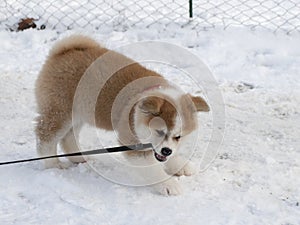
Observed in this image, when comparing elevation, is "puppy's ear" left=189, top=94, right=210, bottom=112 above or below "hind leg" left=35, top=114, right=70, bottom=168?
above

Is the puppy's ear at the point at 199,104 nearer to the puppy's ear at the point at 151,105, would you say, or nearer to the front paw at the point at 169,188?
the puppy's ear at the point at 151,105

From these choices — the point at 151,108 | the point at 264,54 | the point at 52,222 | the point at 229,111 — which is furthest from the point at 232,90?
the point at 52,222

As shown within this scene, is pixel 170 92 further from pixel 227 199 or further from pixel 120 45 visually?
pixel 120 45

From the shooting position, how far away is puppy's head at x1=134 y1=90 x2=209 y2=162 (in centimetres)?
319

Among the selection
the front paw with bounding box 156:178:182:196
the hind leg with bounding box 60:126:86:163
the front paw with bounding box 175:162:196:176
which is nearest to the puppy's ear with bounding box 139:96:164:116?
the front paw with bounding box 156:178:182:196

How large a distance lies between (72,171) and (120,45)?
2525 mm

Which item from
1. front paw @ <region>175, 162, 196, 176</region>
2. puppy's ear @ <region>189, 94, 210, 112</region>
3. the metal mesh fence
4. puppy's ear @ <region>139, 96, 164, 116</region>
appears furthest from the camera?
the metal mesh fence

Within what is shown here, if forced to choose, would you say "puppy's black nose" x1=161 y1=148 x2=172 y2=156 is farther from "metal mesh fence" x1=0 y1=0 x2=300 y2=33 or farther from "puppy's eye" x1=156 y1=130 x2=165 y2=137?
"metal mesh fence" x1=0 y1=0 x2=300 y2=33

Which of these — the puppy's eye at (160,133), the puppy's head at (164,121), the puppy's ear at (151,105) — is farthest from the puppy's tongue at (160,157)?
the puppy's ear at (151,105)

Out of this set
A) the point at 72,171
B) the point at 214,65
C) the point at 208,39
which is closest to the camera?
the point at 72,171

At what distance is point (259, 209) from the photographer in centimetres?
327

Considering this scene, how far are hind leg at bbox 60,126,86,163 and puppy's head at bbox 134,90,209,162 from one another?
64 cm

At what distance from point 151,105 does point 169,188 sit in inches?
22.8

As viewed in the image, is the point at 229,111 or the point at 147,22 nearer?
the point at 229,111
